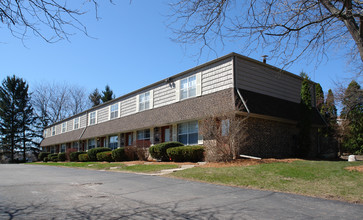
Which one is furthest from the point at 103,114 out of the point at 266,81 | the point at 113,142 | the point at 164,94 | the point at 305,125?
the point at 305,125

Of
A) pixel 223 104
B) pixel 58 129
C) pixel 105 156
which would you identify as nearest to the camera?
pixel 223 104

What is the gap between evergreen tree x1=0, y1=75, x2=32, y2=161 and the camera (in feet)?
161

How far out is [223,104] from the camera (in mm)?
15539

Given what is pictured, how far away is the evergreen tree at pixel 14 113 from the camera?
49000 mm

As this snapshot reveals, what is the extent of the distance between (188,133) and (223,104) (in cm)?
374

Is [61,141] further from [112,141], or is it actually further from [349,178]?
[349,178]

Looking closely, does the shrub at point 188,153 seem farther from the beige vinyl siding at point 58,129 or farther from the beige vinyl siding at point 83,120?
the beige vinyl siding at point 58,129

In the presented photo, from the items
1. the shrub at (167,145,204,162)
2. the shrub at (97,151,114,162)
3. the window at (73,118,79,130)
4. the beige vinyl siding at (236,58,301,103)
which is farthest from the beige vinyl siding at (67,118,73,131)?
the beige vinyl siding at (236,58,301,103)

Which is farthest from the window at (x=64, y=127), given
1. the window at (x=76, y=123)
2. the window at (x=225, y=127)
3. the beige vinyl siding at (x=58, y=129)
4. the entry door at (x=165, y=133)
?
the window at (x=225, y=127)

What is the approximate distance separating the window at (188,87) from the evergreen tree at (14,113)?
41252 millimetres

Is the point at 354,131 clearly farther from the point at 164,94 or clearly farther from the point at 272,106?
the point at 164,94

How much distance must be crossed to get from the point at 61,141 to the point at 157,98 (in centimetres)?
2135

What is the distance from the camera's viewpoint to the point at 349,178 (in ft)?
29.6

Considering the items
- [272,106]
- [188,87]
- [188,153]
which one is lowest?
[188,153]
